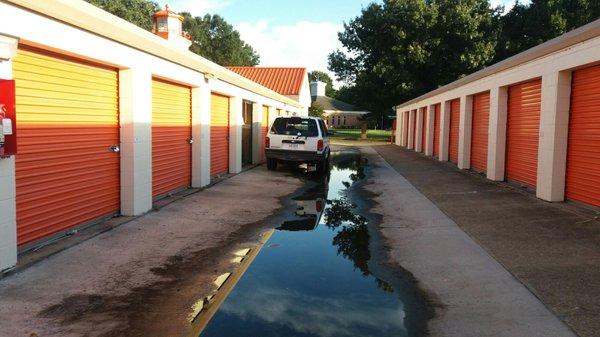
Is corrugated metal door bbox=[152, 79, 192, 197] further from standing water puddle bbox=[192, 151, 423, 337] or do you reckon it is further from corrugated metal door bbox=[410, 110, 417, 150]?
corrugated metal door bbox=[410, 110, 417, 150]

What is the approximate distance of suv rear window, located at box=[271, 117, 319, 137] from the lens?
16.4 m

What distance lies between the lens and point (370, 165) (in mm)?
20578

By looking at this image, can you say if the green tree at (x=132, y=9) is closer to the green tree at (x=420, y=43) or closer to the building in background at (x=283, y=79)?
the building in background at (x=283, y=79)

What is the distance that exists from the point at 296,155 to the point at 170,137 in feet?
19.3

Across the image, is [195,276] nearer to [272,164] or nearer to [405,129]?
[272,164]

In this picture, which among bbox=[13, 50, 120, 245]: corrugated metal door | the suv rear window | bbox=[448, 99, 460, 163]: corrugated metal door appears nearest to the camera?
bbox=[13, 50, 120, 245]: corrugated metal door

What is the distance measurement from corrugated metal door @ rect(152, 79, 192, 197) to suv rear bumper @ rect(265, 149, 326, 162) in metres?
4.50

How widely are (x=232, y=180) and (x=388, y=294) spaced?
9670mm

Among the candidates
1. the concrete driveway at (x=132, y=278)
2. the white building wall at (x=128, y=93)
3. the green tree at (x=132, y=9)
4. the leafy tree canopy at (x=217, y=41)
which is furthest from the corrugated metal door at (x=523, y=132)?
the leafy tree canopy at (x=217, y=41)

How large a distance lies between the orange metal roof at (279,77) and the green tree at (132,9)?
71.9 feet

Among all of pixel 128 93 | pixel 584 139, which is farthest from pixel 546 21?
pixel 128 93

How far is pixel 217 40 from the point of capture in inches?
3573

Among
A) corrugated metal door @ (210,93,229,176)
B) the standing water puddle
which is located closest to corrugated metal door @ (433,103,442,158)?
corrugated metal door @ (210,93,229,176)

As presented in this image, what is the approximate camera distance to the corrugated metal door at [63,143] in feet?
20.5
